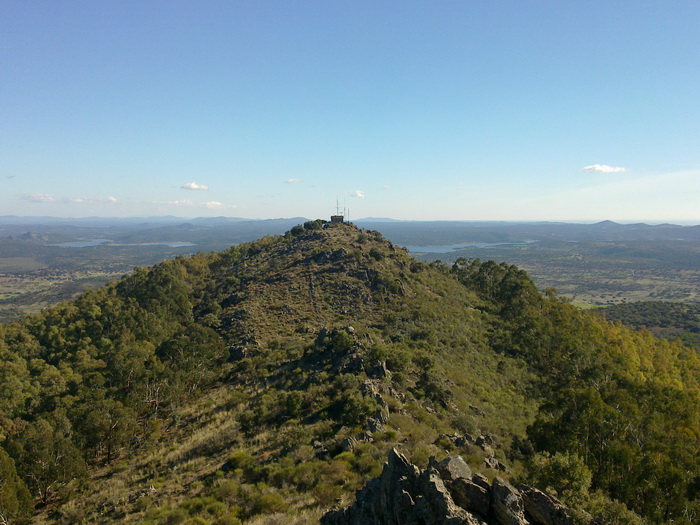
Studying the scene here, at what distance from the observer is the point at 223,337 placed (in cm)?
6200

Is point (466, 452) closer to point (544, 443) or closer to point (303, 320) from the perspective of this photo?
point (544, 443)

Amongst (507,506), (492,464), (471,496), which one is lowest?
(492,464)

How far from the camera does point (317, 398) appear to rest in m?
34.8

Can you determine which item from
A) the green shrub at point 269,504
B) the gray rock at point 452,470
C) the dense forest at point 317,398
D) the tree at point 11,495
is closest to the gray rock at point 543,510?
the dense forest at point 317,398

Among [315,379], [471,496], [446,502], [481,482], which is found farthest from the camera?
[315,379]

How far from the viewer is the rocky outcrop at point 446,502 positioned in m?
13.6

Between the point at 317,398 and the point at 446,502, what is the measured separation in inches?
879

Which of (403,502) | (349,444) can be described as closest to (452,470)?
(403,502)

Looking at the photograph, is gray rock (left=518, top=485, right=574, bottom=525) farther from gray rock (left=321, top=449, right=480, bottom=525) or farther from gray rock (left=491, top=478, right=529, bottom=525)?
gray rock (left=321, top=449, right=480, bottom=525)

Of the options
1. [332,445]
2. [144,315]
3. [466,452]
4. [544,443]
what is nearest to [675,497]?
[544,443]

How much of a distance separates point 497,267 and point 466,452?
85.6 metres

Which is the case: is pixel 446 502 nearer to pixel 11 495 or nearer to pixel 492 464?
pixel 492 464

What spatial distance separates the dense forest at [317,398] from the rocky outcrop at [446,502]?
160cm

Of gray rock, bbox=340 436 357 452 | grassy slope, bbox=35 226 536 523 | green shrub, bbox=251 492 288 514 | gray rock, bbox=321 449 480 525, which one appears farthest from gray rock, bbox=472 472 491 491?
gray rock, bbox=340 436 357 452
